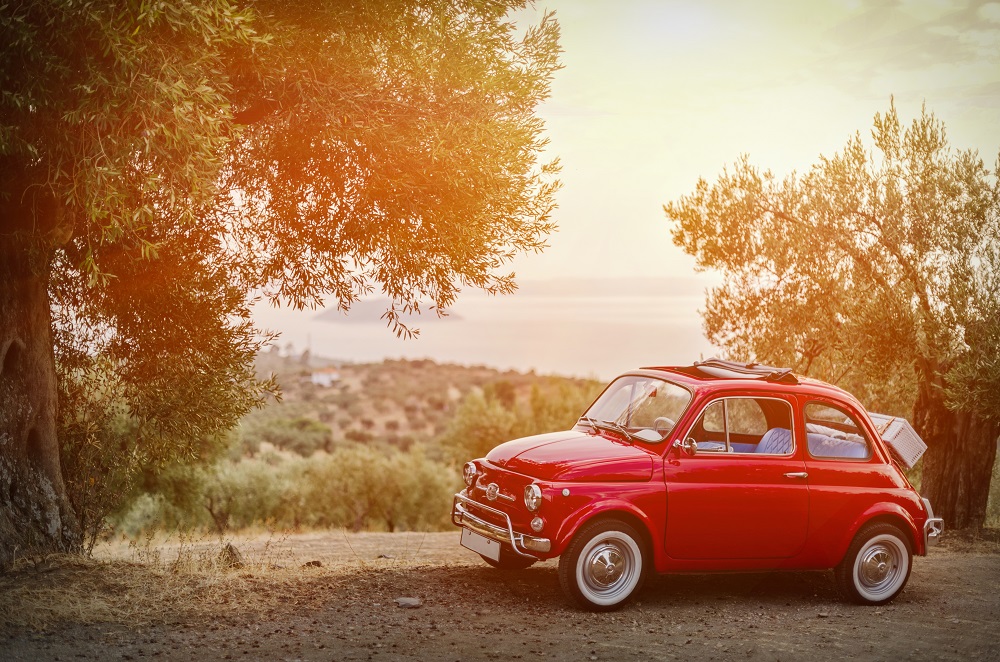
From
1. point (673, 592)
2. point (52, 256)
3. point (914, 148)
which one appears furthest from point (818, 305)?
point (52, 256)

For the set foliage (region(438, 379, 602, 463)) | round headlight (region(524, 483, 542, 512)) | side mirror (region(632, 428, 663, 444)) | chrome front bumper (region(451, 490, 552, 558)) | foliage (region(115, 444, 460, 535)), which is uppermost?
side mirror (region(632, 428, 663, 444))

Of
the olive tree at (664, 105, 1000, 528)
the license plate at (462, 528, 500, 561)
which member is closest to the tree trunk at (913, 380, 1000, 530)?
the olive tree at (664, 105, 1000, 528)

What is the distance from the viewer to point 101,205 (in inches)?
332

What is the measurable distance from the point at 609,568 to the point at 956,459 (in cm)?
946

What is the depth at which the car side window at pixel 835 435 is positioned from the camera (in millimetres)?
9836

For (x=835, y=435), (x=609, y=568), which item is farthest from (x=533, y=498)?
(x=835, y=435)

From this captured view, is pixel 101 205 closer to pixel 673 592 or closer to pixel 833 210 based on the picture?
pixel 673 592

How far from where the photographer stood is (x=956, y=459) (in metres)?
15.7

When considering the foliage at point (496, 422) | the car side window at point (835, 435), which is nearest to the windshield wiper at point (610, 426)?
the car side window at point (835, 435)

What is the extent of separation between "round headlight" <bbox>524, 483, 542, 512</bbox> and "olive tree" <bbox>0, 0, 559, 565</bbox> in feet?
11.7

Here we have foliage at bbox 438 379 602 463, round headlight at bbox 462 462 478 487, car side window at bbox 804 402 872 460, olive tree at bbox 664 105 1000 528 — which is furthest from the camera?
foliage at bbox 438 379 602 463

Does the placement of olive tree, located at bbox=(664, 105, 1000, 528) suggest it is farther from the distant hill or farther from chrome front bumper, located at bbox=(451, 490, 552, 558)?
the distant hill

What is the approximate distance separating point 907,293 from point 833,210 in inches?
79.8

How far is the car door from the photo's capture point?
29.6ft
